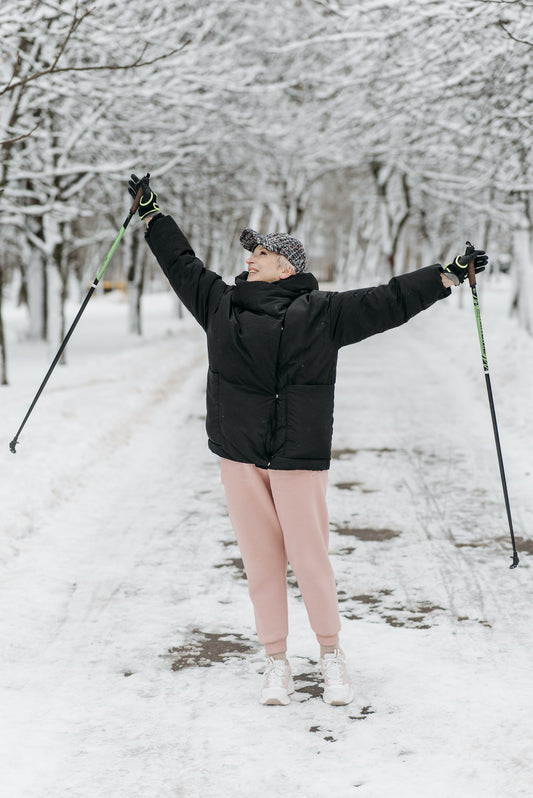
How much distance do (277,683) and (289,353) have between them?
4.50 ft

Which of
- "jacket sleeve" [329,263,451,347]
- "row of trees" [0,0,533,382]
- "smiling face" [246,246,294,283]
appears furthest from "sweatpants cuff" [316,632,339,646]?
"row of trees" [0,0,533,382]

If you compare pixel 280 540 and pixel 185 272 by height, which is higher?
pixel 185 272

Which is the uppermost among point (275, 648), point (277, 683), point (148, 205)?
point (148, 205)

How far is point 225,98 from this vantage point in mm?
17344

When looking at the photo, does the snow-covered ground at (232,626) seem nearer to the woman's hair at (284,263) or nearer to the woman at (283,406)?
the woman at (283,406)

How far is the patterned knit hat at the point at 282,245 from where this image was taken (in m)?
3.86

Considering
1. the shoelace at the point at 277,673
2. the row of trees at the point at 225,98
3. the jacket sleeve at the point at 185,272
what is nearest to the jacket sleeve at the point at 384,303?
the jacket sleeve at the point at 185,272

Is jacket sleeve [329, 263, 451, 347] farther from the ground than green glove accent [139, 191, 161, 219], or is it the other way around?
green glove accent [139, 191, 161, 219]

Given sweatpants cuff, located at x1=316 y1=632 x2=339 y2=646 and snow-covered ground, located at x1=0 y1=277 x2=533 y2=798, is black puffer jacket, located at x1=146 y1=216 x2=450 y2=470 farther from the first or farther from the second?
snow-covered ground, located at x1=0 y1=277 x2=533 y2=798

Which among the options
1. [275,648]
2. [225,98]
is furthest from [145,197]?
[225,98]

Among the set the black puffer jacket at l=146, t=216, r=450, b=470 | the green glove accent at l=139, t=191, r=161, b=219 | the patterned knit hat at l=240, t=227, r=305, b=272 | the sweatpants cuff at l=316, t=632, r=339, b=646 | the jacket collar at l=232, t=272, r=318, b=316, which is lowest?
the sweatpants cuff at l=316, t=632, r=339, b=646

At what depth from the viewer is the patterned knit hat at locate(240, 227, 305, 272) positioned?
386 centimetres

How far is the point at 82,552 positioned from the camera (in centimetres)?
604

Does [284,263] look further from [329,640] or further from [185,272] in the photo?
[329,640]
